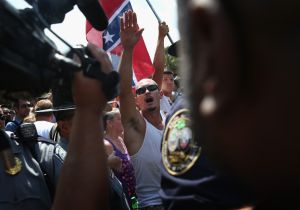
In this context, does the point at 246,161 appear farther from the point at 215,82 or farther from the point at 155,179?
the point at 155,179

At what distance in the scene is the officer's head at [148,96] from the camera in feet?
15.8

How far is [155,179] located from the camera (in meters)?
4.33

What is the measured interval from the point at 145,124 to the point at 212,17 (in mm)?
3831

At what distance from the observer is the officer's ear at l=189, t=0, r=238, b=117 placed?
63cm

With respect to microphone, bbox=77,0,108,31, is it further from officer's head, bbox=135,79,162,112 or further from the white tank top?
officer's head, bbox=135,79,162,112

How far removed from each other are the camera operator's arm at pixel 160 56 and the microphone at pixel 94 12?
3901 mm

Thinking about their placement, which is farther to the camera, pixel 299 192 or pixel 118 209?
pixel 118 209

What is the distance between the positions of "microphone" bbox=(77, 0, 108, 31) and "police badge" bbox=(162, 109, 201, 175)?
385 millimetres

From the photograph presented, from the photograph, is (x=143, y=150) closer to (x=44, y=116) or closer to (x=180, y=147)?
(x=44, y=116)

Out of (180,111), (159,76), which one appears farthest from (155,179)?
(180,111)

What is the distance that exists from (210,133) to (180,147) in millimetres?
680

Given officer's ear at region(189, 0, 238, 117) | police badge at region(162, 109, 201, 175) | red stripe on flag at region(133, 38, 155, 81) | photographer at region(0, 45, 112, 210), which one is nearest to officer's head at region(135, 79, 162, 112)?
red stripe on flag at region(133, 38, 155, 81)

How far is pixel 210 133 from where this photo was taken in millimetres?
692

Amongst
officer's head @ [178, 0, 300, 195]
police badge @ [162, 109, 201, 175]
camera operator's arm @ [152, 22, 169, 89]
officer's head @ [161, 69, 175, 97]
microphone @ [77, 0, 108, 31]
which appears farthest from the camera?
officer's head @ [161, 69, 175, 97]
